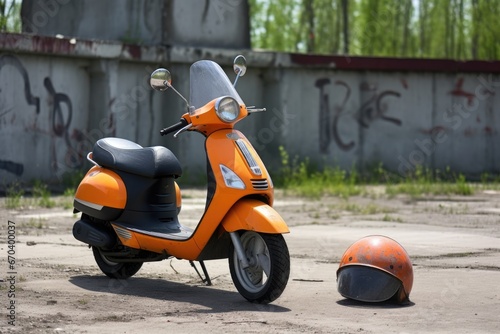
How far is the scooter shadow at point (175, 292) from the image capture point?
20.6 feet

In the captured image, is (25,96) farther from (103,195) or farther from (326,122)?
(103,195)

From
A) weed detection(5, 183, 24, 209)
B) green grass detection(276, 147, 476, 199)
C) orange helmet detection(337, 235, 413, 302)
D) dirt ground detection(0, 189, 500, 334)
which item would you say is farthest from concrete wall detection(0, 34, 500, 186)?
orange helmet detection(337, 235, 413, 302)

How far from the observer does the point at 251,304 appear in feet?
20.9

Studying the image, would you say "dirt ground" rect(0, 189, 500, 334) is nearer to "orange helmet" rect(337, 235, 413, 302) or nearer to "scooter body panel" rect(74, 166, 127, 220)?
"orange helmet" rect(337, 235, 413, 302)

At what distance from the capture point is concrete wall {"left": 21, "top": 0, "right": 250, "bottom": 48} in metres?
18.3

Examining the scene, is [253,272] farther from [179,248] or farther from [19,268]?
[19,268]

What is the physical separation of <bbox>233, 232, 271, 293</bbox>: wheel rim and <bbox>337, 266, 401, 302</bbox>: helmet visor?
55 cm

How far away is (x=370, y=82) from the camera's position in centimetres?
2058

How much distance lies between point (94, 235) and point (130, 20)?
11484mm

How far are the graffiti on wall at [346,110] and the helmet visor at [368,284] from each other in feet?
44.6

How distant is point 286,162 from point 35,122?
4.73m

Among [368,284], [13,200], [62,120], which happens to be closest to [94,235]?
[368,284]

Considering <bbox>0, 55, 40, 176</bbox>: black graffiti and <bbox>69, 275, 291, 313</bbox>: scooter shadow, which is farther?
<bbox>0, 55, 40, 176</bbox>: black graffiti

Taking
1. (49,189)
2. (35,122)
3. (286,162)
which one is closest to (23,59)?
(35,122)
